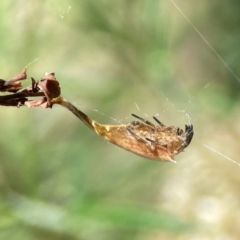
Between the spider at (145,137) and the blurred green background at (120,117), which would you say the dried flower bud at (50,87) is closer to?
the spider at (145,137)

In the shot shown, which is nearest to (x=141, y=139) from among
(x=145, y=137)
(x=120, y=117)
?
(x=145, y=137)

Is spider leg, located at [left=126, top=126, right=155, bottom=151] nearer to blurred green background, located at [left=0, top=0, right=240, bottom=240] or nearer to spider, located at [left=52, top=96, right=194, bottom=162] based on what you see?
spider, located at [left=52, top=96, right=194, bottom=162]

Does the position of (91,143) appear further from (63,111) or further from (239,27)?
(239,27)

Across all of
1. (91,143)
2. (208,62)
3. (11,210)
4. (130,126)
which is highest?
(208,62)

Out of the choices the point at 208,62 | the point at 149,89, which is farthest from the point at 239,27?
the point at 149,89

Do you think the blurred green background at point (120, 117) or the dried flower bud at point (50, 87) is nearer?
the dried flower bud at point (50, 87)

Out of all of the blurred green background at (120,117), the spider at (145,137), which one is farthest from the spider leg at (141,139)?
the blurred green background at (120,117)
